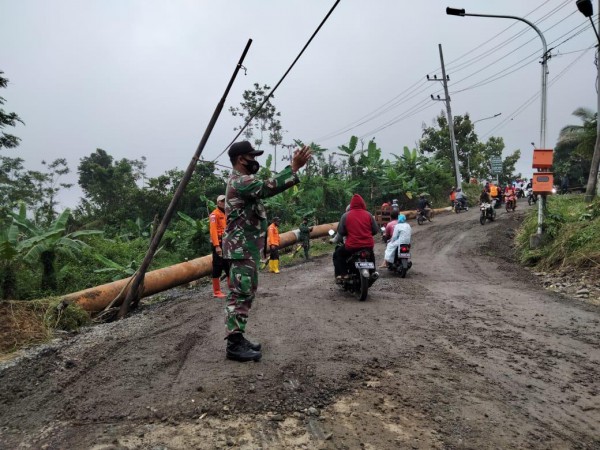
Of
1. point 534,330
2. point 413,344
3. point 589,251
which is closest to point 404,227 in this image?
point 589,251

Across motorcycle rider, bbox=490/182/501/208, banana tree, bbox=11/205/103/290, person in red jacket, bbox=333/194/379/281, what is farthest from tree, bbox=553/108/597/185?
banana tree, bbox=11/205/103/290

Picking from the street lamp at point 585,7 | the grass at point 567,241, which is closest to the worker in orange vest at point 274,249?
the grass at point 567,241

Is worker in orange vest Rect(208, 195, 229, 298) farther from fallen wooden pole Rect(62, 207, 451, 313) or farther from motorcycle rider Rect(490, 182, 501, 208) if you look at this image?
motorcycle rider Rect(490, 182, 501, 208)

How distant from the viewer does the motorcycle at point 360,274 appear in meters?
7.04

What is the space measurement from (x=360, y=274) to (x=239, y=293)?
361 cm

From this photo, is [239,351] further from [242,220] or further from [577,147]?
[577,147]

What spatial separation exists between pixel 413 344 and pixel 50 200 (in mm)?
40393

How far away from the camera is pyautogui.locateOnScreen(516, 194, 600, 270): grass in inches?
343

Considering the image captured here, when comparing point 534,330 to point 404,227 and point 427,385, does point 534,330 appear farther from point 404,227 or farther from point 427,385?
point 404,227

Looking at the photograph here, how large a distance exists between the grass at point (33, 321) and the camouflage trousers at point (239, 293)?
306 cm

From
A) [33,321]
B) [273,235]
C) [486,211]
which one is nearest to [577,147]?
[486,211]

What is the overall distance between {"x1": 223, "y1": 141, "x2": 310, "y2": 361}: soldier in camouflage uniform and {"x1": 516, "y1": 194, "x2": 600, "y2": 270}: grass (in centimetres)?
746

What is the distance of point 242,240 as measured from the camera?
395cm

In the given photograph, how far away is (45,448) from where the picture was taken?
2.53 meters
